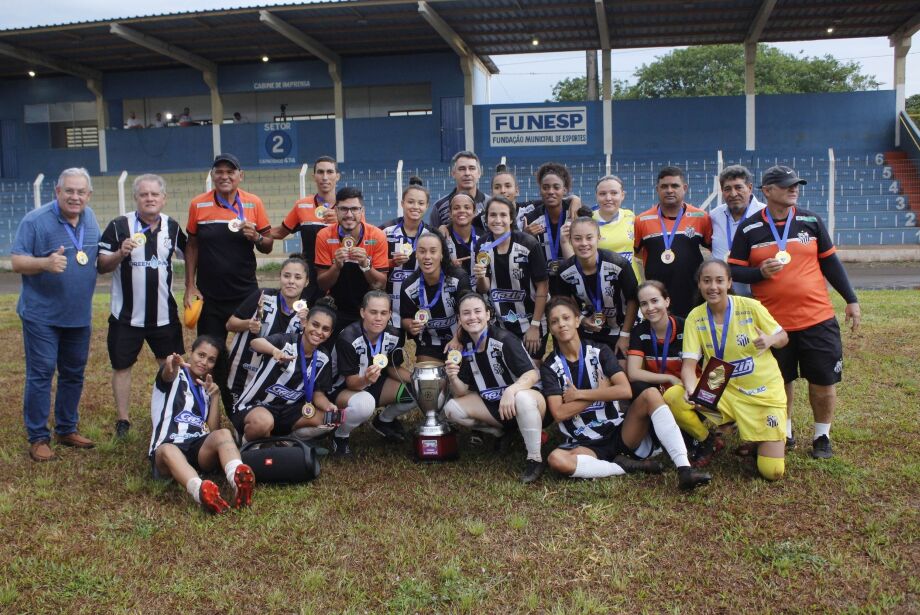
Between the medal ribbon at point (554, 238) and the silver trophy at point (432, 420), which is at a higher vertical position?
the medal ribbon at point (554, 238)

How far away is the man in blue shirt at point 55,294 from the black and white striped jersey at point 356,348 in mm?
1960

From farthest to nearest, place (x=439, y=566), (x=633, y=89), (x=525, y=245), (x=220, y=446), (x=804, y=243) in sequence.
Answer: (x=633, y=89) → (x=525, y=245) → (x=804, y=243) → (x=220, y=446) → (x=439, y=566)

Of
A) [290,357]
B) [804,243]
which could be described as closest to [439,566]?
[290,357]

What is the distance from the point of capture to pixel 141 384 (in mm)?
A: 8391

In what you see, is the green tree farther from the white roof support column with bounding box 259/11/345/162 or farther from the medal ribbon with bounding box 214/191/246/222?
the medal ribbon with bounding box 214/191/246/222

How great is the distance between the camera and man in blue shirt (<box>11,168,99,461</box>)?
5.69m

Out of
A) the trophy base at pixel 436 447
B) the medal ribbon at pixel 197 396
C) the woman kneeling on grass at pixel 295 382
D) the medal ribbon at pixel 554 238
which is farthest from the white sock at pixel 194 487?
the medal ribbon at pixel 554 238

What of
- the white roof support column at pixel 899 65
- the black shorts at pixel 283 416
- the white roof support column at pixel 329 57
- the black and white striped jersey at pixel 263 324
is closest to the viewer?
the black shorts at pixel 283 416

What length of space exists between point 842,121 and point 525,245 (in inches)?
882

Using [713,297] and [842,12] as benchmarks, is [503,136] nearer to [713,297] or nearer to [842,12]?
[842,12]

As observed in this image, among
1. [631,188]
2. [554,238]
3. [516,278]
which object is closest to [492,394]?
[516,278]

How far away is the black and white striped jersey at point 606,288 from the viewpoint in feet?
19.2

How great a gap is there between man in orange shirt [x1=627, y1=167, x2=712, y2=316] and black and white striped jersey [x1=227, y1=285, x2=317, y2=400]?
2806mm

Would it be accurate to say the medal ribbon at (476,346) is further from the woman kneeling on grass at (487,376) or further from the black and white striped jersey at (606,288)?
the black and white striped jersey at (606,288)
